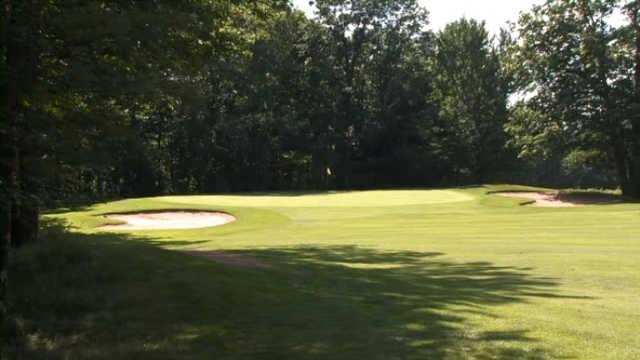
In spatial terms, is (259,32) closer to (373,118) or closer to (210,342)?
(210,342)

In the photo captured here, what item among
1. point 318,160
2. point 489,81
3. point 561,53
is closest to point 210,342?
point 561,53

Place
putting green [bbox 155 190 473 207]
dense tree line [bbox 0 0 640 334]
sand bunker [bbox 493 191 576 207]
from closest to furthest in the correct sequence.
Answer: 1. dense tree line [bbox 0 0 640 334]
2. putting green [bbox 155 190 473 207]
3. sand bunker [bbox 493 191 576 207]

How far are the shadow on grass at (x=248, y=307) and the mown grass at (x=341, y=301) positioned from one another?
3 cm

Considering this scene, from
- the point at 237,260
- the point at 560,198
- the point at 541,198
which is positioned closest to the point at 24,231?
the point at 237,260

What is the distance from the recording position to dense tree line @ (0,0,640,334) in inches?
348

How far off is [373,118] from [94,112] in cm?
5920

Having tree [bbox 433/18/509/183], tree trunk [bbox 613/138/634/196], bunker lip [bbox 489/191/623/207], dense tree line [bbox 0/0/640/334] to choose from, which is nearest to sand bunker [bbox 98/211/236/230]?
dense tree line [bbox 0/0/640/334]

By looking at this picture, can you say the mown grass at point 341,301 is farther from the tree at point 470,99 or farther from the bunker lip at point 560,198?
the tree at point 470,99

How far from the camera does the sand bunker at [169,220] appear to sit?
1145 inches

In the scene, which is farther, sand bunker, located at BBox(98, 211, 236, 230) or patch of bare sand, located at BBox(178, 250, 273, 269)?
sand bunker, located at BBox(98, 211, 236, 230)

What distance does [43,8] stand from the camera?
28.0ft

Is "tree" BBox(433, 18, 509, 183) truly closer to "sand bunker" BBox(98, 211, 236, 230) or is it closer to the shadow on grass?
"sand bunker" BBox(98, 211, 236, 230)

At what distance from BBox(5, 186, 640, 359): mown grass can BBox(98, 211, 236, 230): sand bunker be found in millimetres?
10505

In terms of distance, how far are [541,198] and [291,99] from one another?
31845 millimetres
